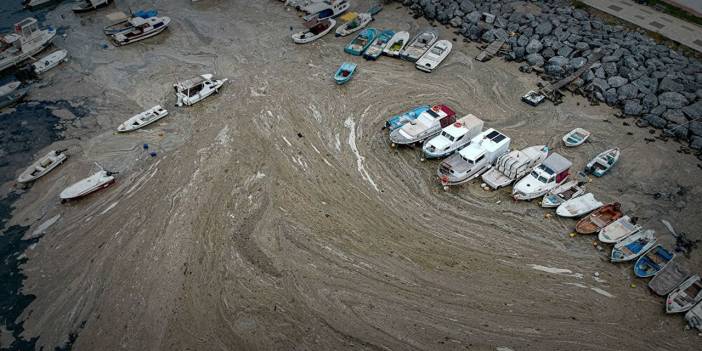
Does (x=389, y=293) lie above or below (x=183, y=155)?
below

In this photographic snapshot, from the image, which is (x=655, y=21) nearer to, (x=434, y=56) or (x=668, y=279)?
(x=434, y=56)

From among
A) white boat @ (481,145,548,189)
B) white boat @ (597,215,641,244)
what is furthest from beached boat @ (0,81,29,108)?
white boat @ (597,215,641,244)

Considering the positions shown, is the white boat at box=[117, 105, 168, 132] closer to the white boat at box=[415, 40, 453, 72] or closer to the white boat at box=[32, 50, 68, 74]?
the white boat at box=[32, 50, 68, 74]

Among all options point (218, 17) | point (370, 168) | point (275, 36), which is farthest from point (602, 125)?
point (218, 17)

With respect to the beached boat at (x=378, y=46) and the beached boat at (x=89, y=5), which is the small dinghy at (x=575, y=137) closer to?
the beached boat at (x=378, y=46)

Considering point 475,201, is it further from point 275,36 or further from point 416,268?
point 275,36

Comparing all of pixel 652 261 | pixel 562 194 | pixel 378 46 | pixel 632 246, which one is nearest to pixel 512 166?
pixel 562 194

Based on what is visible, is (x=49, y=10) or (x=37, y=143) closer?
(x=37, y=143)
